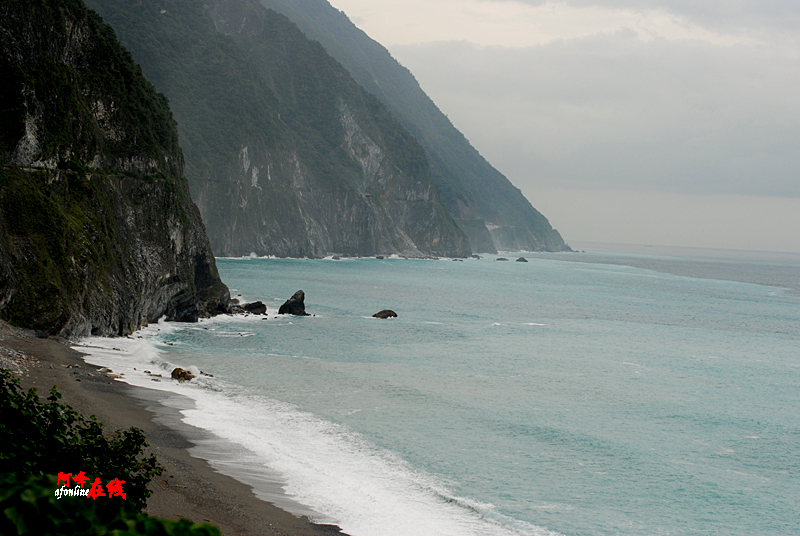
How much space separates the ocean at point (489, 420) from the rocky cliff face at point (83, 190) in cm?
315

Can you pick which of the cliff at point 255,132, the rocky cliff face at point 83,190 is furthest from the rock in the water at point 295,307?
the cliff at point 255,132

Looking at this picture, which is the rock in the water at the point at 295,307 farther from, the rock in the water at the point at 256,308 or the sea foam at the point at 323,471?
the sea foam at the point at 323,471

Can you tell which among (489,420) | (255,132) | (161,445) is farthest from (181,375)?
(255,132)

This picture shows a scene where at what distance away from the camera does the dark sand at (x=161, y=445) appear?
46.5 feet

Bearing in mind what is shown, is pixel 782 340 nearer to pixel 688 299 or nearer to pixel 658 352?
pixel 658 352

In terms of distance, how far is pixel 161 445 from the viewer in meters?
19.5

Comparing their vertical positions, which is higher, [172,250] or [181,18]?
[181,18]

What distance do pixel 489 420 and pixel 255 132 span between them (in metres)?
138

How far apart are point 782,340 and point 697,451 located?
4615 centimetres

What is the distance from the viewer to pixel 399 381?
3484 cm

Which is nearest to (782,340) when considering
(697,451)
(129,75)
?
(697,451)

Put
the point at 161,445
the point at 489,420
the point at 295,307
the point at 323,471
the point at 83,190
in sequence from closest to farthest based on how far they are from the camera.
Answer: the point at 161,445, the point at 323,471, the point at 489,420, the point at 83,190, the point at 295,307

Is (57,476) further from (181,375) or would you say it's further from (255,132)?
(255,132)

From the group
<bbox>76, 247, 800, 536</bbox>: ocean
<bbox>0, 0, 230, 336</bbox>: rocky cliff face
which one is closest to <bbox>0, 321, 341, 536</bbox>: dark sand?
<bbox>76, 247, 800, 536</bbox>: ocean
